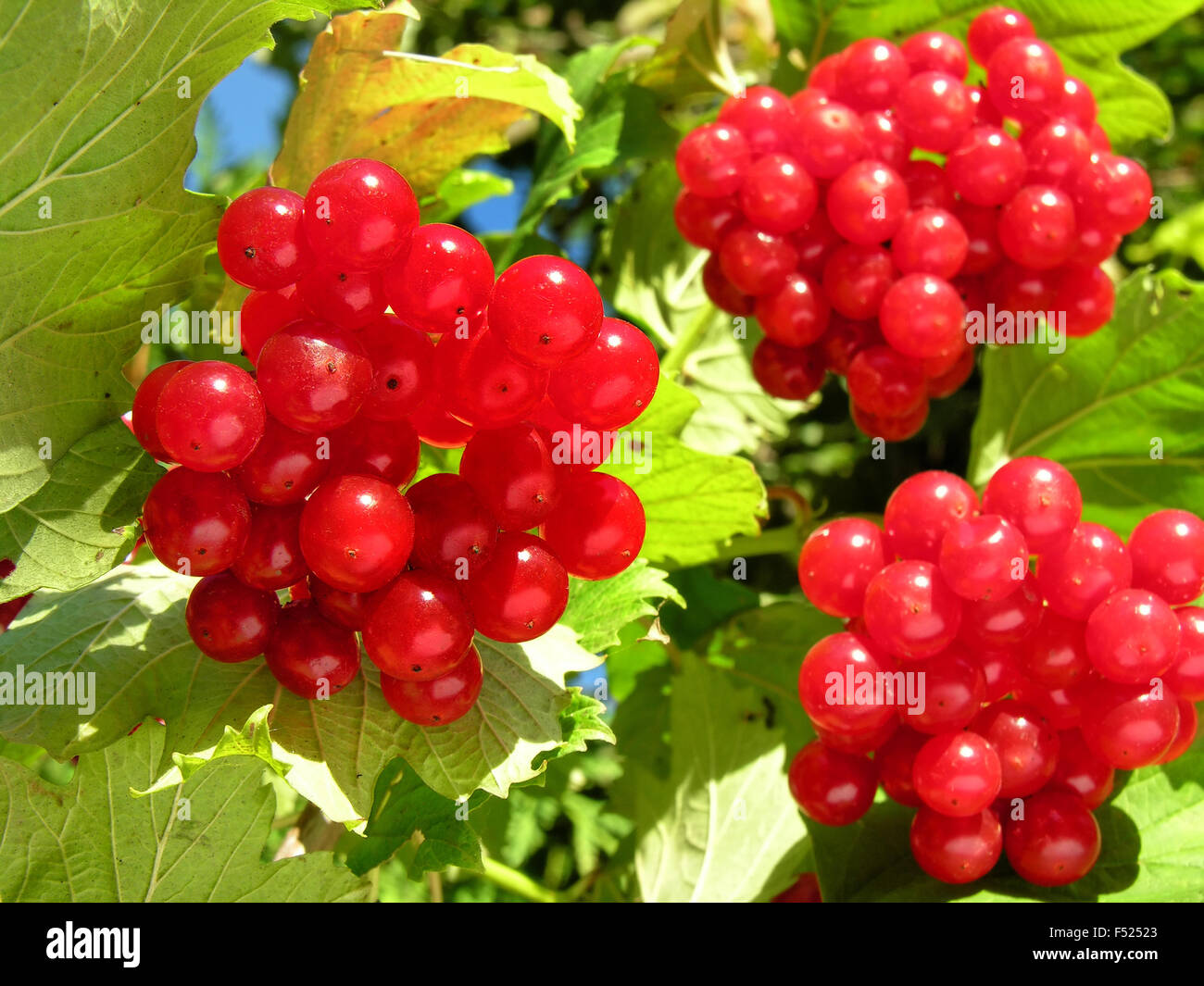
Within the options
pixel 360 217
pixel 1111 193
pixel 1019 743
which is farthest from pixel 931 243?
pixel 360 217

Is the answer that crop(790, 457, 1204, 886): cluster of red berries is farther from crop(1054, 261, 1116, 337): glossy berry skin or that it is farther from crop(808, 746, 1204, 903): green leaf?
crop(1054, 261, 1116, 337): glossy berry skin

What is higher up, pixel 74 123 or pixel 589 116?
pixel 589 116

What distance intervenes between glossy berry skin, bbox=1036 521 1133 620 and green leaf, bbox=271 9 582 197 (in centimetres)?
43

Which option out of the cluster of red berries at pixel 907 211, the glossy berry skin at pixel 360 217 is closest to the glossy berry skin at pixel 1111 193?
the cluster of red berries at pixel 907 211

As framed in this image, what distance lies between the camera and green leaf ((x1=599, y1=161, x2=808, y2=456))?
1130 mm

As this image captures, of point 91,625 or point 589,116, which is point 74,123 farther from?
point 589,116

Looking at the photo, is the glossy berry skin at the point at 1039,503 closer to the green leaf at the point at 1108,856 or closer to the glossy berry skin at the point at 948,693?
the glossy berry skin at the point at 948,693

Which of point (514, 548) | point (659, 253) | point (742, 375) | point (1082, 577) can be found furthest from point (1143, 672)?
point (659, 253)

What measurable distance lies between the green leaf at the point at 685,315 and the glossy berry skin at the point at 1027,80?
0.34 meters

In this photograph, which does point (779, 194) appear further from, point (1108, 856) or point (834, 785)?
point (1108, 856)

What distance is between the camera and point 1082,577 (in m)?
0.71

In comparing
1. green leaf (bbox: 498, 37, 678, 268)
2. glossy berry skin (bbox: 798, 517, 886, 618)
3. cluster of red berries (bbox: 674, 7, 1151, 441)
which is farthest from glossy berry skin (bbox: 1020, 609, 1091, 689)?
green leaf (bbox: 498, 37, 678, 268)

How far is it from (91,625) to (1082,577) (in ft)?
1.98

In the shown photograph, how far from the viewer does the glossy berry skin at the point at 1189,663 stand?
0.72 meters
